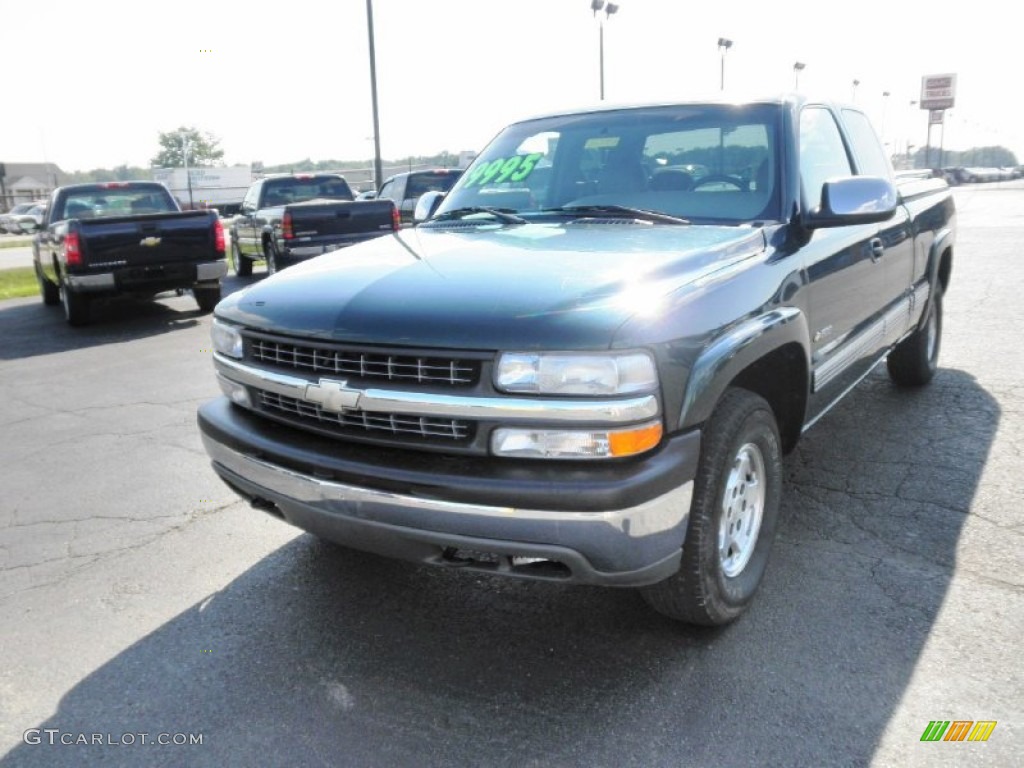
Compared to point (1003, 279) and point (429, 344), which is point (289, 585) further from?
point (1003, 279)

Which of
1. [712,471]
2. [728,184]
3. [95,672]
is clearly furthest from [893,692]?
[95,672]

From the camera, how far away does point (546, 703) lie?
262 centimetres

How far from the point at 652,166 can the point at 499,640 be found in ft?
7.05

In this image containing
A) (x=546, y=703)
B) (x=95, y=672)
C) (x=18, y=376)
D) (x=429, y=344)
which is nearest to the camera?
Answer: (x=429, y=344)

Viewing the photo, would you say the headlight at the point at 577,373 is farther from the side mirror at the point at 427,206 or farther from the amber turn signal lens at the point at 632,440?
the side mirror at the point at 427,206

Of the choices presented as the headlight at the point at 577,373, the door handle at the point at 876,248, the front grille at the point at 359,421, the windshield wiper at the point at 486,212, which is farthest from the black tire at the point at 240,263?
the headlight at the point at 577,373

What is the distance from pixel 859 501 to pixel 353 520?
2.63 meters

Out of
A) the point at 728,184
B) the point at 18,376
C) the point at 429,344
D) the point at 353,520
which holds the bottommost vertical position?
the point at 18,376

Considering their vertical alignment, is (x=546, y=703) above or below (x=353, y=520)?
below

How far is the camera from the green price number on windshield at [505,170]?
423 cm

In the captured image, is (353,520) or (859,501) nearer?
(353,520)

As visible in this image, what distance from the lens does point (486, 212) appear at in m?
3.96

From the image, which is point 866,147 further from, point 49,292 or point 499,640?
point 49,292

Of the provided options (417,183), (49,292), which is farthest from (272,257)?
(417,183)
